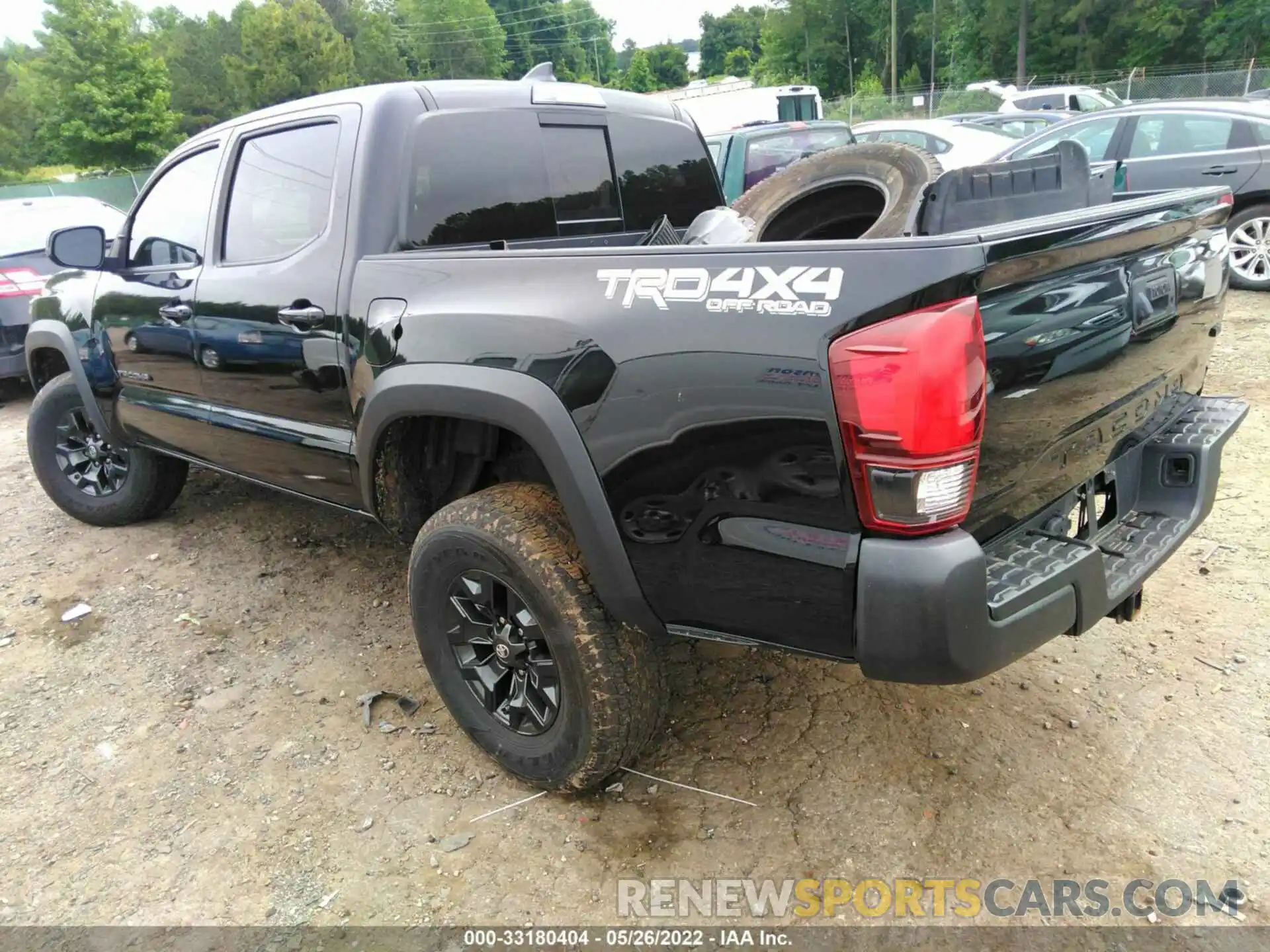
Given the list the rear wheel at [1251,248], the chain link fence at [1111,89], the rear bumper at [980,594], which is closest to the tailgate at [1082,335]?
the rear bumper at [980,594]

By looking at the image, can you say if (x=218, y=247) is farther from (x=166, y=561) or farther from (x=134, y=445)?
(x=166, y=561)

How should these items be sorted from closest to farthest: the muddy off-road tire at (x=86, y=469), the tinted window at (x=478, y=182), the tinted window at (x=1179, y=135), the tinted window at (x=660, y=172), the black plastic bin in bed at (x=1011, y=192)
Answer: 1. the black plastic bin in bed at (x=1011, y=192)
2. the tinted window at (x=478, y=182)
3. the tinted window at (x=660, y=172)
4. the muddy off-road tire at (x=86, y=469)
5. the tinted window at (x=1179, y=135)

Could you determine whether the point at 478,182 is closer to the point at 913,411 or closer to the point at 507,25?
the point at 913,411

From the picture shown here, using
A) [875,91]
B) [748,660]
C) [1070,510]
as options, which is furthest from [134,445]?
[875,91]

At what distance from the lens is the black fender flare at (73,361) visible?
412 cm

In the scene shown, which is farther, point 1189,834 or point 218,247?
point 218,247

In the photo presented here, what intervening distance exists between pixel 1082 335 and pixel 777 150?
26.1 ft

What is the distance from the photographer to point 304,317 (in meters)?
2.77

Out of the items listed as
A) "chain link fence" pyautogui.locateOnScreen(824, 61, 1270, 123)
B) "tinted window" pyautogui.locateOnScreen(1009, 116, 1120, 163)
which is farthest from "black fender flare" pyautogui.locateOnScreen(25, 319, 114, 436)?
"chain link fence" pyautogui.locateOnScreen(824, 61, 1270, 123)

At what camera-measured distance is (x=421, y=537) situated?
2521mm

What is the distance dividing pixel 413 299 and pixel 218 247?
137cm

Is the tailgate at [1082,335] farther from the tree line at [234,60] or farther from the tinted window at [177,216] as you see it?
the tree line at [234,60]

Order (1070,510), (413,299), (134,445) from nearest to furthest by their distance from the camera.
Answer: (1070,510), (413,299), (134,445)

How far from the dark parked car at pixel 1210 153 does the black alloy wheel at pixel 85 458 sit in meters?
7.23
